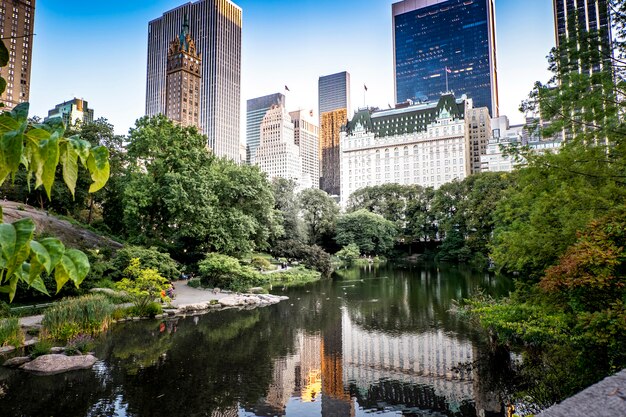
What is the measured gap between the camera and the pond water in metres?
9.35

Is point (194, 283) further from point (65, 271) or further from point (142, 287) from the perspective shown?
point (65, 271)

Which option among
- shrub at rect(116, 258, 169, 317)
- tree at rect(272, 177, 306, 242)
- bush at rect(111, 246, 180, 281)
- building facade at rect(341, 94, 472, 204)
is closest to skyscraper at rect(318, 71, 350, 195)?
building facade at rect(341, 94, 472, 204)

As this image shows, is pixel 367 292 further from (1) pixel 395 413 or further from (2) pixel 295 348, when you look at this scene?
(1) pixel 395 413

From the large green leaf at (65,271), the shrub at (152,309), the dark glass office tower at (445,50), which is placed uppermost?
the dark glass office tower at (445,50)

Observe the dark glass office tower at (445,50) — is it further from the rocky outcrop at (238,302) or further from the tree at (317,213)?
the rocky outcrop at (238,302)

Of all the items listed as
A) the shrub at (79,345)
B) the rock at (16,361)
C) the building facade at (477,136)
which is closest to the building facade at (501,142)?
the building facade at (477,136)

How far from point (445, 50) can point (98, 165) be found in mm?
175029

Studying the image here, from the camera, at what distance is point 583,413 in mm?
2008

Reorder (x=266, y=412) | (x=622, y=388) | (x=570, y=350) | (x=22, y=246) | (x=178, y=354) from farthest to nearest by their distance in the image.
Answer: (x=178, y=354) < (x=570, y=350) < (x=266, y=412) < (x=622, y=388) < (x=22, y=246)

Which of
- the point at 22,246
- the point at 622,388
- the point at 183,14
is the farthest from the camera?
the point at 183,14

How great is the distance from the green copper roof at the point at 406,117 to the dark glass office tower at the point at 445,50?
47.1 metres

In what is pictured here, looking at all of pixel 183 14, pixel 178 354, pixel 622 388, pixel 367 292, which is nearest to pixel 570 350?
pixel 622 388

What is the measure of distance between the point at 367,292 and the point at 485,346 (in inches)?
500

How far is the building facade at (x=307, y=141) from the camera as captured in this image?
16900cm
